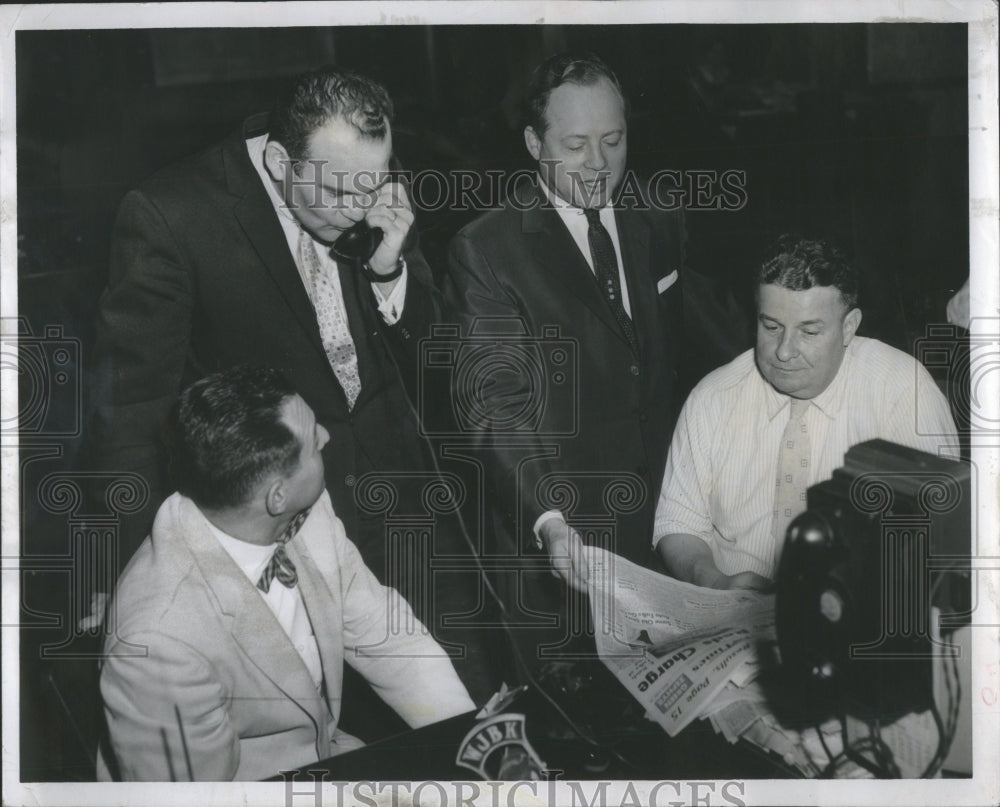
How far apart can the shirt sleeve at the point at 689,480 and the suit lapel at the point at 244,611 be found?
985 mm

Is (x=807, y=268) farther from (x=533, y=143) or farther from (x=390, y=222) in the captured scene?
(x=390, y=222)

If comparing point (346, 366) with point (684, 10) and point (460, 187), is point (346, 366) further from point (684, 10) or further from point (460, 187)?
point (684, 10)

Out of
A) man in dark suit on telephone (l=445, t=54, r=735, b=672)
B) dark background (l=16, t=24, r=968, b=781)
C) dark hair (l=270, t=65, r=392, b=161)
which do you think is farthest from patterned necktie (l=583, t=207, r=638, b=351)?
dark hair (l=270, t=65, r=392, b=161)

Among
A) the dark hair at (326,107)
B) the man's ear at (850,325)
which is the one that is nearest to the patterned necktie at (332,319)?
the dark hair at (326,107)

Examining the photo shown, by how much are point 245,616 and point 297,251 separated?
927 mm

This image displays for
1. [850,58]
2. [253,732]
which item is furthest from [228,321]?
[850,58]

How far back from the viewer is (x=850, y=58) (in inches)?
A: 109

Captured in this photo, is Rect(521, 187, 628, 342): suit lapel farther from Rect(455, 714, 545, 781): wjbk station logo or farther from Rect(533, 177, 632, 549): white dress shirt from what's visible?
Rect(455, 714, 545, 781): wjbk station logo

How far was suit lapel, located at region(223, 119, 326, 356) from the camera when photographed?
8.82 feet

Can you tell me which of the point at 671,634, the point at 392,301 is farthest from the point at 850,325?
the point at 392,301

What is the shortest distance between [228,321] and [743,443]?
1.36 metres

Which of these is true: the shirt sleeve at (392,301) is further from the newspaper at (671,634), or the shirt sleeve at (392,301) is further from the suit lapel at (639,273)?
the newspaper at (671,634)

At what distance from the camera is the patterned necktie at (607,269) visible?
276cm

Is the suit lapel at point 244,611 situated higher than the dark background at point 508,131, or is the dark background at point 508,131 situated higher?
the dark background at point 508,131
